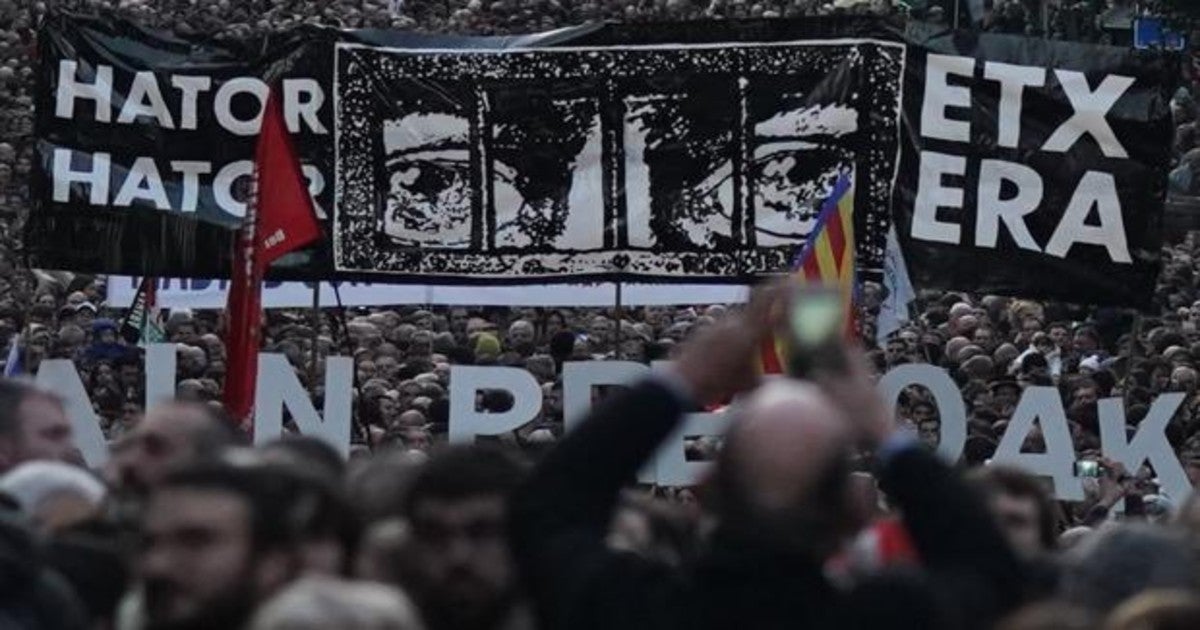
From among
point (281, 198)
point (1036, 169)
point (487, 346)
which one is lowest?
Answer: point (487, 346)

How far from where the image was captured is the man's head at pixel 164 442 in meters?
7.00

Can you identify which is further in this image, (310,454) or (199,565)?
(310,454)

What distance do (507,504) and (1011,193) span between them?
928 cm

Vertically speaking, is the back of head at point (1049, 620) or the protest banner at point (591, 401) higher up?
the back of head at point (1049, 620)

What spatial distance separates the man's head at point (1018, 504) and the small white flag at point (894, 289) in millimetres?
7373

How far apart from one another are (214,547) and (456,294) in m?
11.5

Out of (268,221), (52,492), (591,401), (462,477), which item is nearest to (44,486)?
(52,492)

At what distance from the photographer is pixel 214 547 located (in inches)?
231

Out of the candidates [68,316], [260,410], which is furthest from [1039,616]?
[68,316]

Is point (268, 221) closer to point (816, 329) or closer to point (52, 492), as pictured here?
point (52, 492)

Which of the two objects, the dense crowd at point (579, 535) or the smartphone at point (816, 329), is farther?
the smartphone at point (816, 329)

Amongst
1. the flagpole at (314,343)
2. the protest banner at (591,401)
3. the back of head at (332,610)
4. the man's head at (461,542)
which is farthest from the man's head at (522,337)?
the back of head at (332,610)

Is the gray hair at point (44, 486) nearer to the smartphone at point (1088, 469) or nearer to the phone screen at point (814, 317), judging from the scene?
the phone screen at point (814, 317)

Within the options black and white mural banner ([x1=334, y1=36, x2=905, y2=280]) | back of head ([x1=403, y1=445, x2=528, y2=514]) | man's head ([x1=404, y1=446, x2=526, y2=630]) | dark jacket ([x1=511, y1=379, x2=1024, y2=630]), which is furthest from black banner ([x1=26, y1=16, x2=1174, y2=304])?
dark jacket ([x1=511, y1=379, x2=1024, y2=630])
